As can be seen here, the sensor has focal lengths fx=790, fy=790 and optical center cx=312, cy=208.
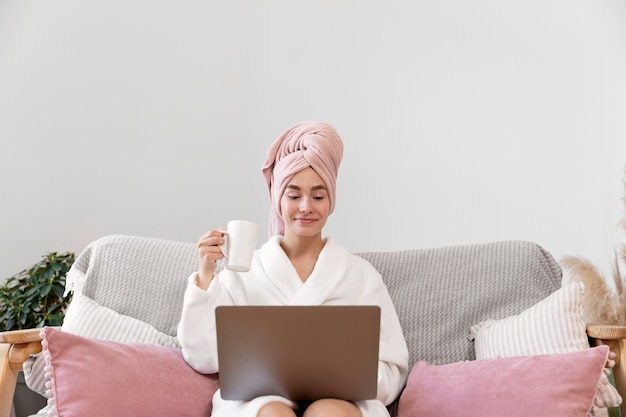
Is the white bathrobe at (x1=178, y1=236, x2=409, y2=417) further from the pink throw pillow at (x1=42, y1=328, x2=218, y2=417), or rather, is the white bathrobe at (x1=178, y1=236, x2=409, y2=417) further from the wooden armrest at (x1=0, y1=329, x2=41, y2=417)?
the wooden armrest at (x1=0, y1=329, x2=41, y2=417)

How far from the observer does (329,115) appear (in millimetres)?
3646

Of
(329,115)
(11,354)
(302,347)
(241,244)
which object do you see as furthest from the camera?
(329,115)

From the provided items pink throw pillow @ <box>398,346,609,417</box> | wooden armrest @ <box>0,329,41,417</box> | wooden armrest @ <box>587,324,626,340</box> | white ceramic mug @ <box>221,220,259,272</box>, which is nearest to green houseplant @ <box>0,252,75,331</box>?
wooden armrest @ <box>0,329,41,417</box>

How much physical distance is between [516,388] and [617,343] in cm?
36

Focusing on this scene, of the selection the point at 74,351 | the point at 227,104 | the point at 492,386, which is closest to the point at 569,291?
the point at 492,386

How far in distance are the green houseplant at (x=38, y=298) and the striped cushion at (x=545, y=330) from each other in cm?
181

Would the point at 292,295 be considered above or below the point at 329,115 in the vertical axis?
below

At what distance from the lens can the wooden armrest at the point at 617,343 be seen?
2099mm

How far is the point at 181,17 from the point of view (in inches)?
146

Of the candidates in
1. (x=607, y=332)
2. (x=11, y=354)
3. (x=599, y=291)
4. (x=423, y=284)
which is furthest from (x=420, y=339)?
(x=599, y=291)

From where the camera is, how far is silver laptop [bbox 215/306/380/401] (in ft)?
5.88

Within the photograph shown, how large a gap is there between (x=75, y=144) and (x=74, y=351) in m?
1.76

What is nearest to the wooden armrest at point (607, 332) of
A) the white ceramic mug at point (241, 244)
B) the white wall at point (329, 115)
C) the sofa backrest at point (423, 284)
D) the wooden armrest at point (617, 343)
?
the wooden armrest at point (617, 343)

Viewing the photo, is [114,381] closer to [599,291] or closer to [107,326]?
[107,326]
